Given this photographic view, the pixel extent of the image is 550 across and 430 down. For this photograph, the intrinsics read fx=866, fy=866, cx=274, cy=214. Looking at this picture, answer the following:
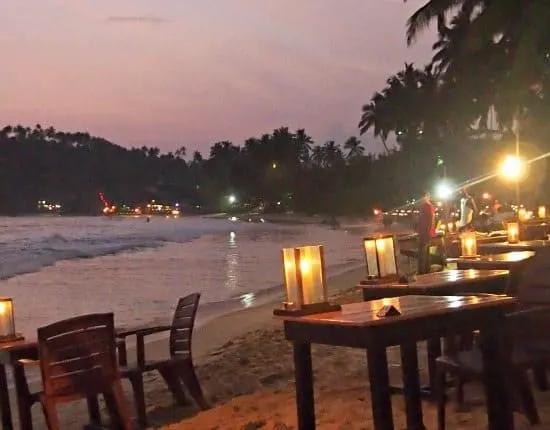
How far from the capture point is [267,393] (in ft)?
24.3

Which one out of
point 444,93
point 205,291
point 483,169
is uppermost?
point 444,93

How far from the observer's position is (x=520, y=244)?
10.1 m

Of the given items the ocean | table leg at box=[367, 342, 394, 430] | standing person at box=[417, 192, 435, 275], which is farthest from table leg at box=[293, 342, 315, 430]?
the ocean

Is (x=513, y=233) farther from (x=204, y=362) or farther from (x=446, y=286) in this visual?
(x=446, y=286)

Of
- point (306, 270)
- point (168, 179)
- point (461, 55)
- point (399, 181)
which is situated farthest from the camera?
point (168, 179)

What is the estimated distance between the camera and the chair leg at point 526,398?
16.3ft

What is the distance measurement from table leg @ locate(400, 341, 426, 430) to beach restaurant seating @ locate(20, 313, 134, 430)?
6.11 ft

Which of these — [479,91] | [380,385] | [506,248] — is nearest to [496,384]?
[380,385]

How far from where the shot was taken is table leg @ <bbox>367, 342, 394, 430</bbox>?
13.4ft

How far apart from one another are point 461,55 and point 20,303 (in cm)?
1674

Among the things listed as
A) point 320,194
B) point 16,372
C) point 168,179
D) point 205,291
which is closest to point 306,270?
point 16,372

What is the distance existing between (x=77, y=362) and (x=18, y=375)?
2.46ft

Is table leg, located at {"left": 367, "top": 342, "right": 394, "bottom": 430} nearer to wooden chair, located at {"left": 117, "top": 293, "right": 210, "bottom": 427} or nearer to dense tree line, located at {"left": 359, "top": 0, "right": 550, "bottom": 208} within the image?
wooden chair, located at {"left": 117, "top": 293, "right": 210, "bottom": 427}

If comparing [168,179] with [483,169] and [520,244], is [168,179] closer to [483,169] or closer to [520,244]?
[483,169]
